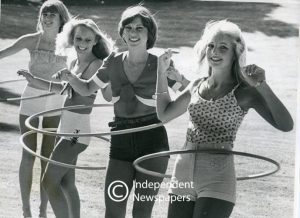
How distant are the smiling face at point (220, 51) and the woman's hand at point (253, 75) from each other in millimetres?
71

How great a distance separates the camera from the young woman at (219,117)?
A: 1996mm

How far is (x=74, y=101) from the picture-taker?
2.68 m

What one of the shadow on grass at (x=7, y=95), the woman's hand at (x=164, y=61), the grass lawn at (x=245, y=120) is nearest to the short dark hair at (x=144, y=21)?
the grass lawn at (x=245, y=120)

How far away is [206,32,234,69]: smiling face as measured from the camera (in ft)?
6.73

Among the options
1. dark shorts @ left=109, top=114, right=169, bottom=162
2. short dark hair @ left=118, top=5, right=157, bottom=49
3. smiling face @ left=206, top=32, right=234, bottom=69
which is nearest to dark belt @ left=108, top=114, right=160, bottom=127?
dark shorts @ left=109, top=114, right=169, bottom=162

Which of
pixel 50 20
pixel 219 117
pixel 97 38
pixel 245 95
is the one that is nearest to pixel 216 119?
pixel 219 117

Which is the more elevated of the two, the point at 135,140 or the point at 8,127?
the point at 135,140

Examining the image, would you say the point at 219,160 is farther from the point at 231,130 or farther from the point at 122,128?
Answer: the point at 122,128

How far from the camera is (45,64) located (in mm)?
2910

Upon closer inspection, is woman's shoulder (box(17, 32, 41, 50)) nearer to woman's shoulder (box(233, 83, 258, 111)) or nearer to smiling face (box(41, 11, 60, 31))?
smiling face (box(41, 11, 60, 31))

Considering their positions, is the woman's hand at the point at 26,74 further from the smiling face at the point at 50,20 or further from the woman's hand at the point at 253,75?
the woman's hand at the point at 253,75

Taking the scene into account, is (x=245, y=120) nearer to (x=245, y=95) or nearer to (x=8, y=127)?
(x=245, y=95)

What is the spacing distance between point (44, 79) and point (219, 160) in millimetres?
1129

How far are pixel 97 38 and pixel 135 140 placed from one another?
1.84 ft
